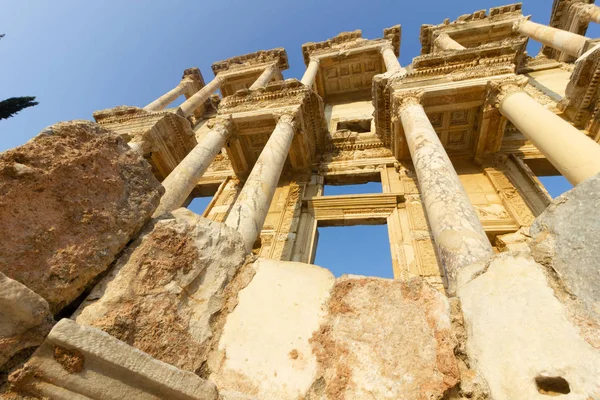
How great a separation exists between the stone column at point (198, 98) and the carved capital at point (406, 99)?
10379 mm

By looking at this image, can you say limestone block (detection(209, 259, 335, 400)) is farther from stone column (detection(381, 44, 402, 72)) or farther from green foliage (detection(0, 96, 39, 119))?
green foliage (detection(0, 96, 39, 119))

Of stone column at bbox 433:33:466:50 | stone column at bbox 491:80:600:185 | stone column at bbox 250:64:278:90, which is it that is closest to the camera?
stone column at bbox 491:80:600:185

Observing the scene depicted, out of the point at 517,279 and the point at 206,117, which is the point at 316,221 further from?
the point at 206,117

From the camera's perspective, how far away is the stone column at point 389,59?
1312 cm

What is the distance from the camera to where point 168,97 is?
16250 mm

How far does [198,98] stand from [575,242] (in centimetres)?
1766

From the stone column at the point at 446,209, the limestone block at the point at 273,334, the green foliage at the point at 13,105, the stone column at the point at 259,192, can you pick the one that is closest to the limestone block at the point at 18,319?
the limestone block at the point at 273,334

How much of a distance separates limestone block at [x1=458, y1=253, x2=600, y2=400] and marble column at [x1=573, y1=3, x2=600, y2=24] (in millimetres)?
17990

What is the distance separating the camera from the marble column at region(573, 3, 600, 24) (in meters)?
12.5

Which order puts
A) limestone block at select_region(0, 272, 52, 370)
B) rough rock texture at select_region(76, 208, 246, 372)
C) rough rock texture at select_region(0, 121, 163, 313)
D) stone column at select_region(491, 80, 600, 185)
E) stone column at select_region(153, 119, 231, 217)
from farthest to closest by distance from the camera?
stone column at select_region(153, 119, 231, 217), stone column at select_region(491, 80, 600, 185), rough rock texture at select_region(76, 208, 246, 372), rough rock texture at select_region(0, 121, 163, 313), limestone block at select_region(0, 272, 52, 370)

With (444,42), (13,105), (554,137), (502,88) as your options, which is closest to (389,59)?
(444,42)

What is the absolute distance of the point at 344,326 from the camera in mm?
2180

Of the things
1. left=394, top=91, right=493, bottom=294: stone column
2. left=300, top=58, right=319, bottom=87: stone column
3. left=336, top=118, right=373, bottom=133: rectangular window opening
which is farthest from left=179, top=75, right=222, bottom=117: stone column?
left=394, top=91, right=493, bottom=294: stone column

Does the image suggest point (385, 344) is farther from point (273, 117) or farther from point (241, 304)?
point (273, 117)
